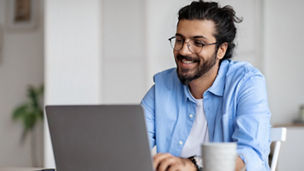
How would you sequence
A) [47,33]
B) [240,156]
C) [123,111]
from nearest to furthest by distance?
[123,111] → [240,156] → [47,33]


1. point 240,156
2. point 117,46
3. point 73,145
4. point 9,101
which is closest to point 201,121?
point 240,156

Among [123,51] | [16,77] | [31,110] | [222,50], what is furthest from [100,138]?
[16,77]

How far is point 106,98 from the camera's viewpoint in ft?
15.9

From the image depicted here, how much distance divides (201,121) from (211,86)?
0.15 meters

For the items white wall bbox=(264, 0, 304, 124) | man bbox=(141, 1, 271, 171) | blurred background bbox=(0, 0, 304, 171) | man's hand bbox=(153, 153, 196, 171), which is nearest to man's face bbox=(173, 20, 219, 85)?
man bbox=(141, 1, 271, 171)

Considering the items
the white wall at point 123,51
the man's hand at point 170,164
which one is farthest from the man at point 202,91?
the white wall at point 123,51

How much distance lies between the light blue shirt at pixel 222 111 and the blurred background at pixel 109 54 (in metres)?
2.17

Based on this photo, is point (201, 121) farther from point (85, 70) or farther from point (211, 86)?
point (85, 70)

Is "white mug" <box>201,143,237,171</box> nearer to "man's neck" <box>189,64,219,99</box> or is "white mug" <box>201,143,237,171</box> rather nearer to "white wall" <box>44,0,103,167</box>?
"man's neck" <box>189,64,219,99</box>

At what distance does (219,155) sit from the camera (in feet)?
3.19

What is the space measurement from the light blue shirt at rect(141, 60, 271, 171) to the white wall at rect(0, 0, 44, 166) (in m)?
4.21

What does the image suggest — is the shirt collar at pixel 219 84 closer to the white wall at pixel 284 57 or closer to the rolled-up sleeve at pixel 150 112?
the rolled-up sleeve at pixel 150 112

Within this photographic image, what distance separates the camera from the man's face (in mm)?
1651

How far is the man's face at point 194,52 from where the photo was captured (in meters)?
1.65
